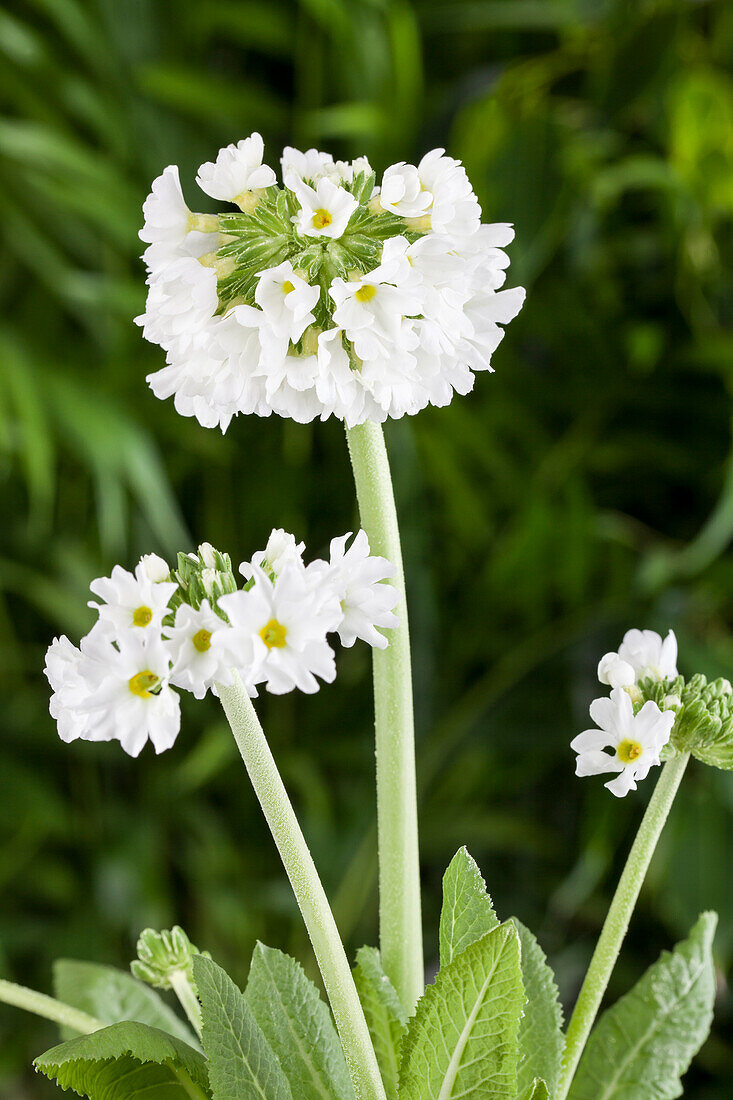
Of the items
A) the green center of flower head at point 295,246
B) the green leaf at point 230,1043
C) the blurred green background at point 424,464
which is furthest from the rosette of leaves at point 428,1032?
the blurred green background at point 424,464

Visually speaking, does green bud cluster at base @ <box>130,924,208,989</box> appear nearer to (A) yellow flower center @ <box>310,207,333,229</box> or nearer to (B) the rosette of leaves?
(B) the rosette of leaves

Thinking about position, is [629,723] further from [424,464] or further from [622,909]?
[424,464]

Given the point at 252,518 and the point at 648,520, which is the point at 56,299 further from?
the point at 648,520

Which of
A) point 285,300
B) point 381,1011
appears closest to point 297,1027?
point 381,1011

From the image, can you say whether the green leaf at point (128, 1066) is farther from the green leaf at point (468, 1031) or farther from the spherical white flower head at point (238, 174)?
the spherical white flower head at point (238, 174)

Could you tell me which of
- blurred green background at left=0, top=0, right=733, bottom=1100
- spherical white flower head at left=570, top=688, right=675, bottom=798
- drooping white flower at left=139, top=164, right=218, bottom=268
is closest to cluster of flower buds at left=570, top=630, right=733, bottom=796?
spherical white flower head at left=570, top=688, right=675, bottom=798
